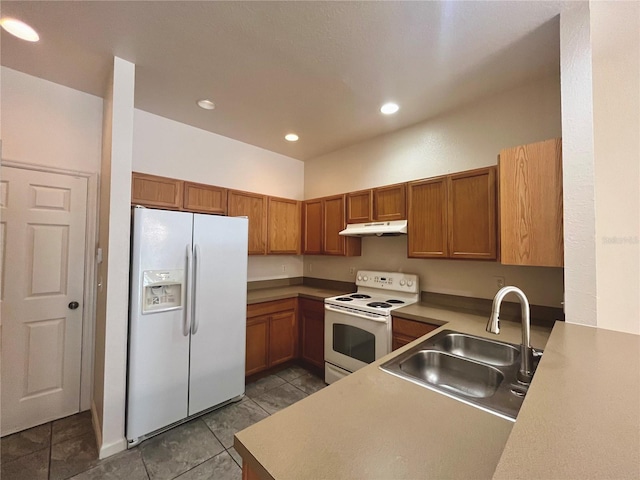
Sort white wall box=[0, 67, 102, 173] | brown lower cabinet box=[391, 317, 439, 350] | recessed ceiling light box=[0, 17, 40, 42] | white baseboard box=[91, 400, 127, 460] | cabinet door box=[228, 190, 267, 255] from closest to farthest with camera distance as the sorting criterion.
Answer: recessed ceiling light box=[0, 17, 40, 42]
white baseboard box=[91, 400, 127, 460]
white wall box=[0, 67, 102, 173]
brown lower cabinet box=[391, 317, 439, 350]
cabinet door box=[228, 190, 267, 255]

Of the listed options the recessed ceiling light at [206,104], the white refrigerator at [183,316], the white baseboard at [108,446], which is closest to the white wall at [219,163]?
the recessed ceiling light at [206,104]

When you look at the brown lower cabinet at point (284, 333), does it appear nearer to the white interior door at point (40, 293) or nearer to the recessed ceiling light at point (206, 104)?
the white interior door at point (40, 293)

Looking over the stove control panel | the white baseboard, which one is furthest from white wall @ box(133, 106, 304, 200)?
the white baseboard

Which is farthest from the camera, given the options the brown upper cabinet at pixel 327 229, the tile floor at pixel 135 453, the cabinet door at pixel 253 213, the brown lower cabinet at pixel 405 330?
the brown upper cabinet at pixel 327 229

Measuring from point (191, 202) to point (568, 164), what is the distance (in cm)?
295

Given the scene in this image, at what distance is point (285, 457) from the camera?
0.68 meters

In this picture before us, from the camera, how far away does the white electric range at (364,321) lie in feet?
7.62

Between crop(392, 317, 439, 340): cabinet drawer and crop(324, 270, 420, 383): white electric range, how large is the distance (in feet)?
0.22

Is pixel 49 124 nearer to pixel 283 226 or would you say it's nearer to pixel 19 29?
pixel 19 29

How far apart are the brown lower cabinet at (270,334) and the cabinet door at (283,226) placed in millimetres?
693

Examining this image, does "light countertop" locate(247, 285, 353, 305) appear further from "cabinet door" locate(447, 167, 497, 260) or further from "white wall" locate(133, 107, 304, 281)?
"cabinet door" locate(447, 167, 497, 260)

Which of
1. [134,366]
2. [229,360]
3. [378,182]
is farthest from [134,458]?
[378,182]

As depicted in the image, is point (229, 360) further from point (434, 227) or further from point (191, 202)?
point (434, 227)

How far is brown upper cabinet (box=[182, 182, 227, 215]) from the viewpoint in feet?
8.81
